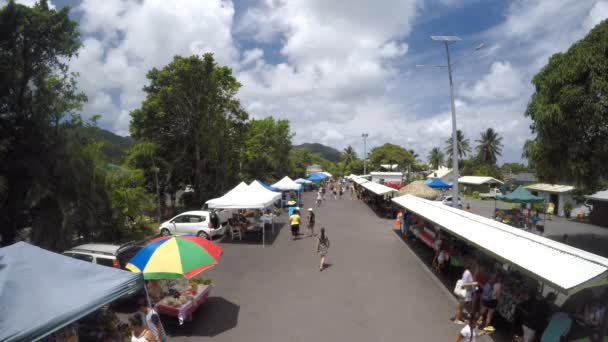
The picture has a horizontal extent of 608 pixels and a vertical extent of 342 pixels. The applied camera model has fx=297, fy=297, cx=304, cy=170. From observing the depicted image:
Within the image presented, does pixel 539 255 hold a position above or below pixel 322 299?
above

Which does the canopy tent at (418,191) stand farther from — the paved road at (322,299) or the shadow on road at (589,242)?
the paved road at (322,299)

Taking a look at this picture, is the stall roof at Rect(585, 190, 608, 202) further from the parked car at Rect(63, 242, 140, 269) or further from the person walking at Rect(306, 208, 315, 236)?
the parked car at Rect(63, 242, 140, 269)

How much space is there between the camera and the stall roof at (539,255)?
4.50 metres

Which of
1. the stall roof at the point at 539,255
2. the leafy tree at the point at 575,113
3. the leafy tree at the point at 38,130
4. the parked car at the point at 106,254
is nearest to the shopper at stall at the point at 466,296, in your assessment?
the stall roof at the point at 539,255

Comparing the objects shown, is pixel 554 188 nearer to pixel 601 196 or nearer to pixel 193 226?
pixel 601 196

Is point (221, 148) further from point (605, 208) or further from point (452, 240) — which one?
point (605, 208)

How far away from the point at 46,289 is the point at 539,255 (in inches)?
326

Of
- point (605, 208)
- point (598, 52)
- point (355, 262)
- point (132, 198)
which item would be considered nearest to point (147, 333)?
point (355, 262)

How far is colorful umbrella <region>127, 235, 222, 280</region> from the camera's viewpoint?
5.93 meters

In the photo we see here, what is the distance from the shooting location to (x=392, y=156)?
Result: 5425 centimetres

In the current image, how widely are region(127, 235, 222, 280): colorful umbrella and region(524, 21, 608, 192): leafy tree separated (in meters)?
13.4

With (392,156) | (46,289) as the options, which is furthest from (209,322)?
(392,156)

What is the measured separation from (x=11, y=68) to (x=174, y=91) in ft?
42.1

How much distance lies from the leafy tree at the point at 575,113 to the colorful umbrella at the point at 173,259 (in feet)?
44.0
